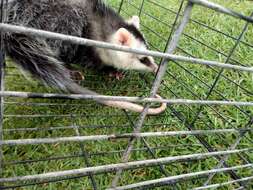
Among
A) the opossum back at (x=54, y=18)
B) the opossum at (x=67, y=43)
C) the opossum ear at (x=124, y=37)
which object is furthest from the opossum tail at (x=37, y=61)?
the opossum ear at (x=124, y=37)

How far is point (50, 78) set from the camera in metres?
1.45

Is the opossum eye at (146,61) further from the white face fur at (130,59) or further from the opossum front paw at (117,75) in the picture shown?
the opossum front paw at (117,75)

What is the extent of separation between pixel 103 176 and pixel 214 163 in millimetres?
580

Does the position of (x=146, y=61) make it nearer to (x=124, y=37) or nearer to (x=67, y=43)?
(x=124, y=37)

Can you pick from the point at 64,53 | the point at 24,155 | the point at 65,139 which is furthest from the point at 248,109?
the point at 65,139

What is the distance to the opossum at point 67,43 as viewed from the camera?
57.7 inches

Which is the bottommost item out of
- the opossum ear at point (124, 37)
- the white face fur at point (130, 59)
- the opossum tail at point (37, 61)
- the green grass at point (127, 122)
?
the green grass at point (127, 122)

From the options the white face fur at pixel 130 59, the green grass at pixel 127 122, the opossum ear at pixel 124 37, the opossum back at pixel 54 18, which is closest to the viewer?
the green grass at pixel 127 122

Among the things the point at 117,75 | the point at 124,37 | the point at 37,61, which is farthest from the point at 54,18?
the point at 117,75

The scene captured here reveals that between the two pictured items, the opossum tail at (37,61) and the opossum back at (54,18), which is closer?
the opossum tail at (37,61)

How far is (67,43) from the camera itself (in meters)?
1.23

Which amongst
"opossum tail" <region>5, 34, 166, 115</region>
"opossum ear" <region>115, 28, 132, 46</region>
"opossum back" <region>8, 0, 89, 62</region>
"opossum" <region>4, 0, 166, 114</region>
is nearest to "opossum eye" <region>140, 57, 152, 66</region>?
"opossum" <region>4, 0, 166, 114</region>

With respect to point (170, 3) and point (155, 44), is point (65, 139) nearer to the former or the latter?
point (155, 44)

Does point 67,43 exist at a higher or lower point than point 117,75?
higher
